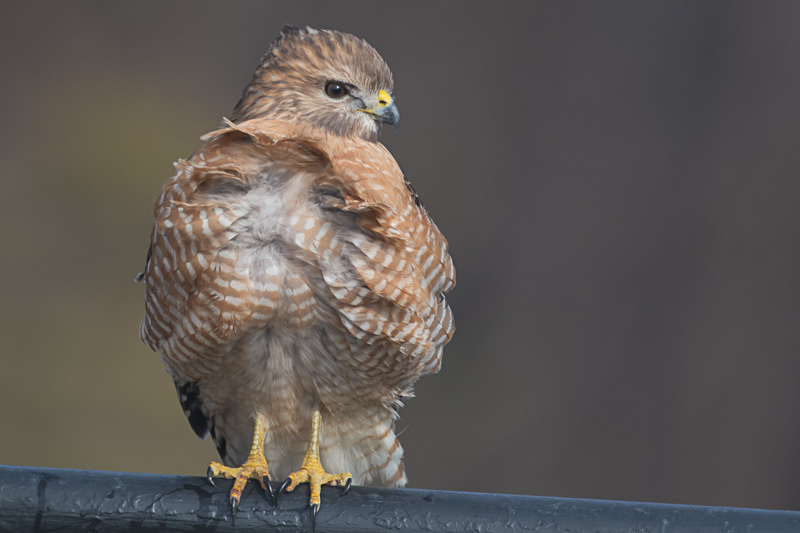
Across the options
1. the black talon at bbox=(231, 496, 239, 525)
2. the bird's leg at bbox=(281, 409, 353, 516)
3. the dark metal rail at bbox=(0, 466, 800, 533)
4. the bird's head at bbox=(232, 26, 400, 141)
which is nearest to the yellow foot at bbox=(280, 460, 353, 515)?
the bird's leg at bbox=(281, 409, 353, 516)

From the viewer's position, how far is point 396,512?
4.59 ft

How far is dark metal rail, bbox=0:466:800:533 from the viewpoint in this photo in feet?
4.41

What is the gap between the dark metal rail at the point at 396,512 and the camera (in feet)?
4.41

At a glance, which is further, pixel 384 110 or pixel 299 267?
pixel 384 110

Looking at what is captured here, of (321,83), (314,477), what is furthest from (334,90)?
(314,477)

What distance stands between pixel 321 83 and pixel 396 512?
2.89ft

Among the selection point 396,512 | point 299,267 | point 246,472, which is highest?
point 299,267

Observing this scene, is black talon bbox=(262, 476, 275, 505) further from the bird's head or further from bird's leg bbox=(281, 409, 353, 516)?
the bird's head

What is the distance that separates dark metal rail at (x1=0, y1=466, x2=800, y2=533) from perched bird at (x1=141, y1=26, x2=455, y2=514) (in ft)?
0.61

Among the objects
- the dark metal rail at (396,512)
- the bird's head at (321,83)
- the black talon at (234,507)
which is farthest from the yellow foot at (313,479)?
the bird's head at (321,83)

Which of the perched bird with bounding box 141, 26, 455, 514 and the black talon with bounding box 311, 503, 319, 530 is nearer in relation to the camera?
the black talon with bounding box 311, 503, 319, 530

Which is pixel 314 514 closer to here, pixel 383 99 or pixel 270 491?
pixel 270 491

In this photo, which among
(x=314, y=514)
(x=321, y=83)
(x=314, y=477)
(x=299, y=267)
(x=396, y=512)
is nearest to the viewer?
(x=396, y=512)

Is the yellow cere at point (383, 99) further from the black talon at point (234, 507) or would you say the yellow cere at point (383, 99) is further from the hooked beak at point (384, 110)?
the black talon at point (234, 507)
